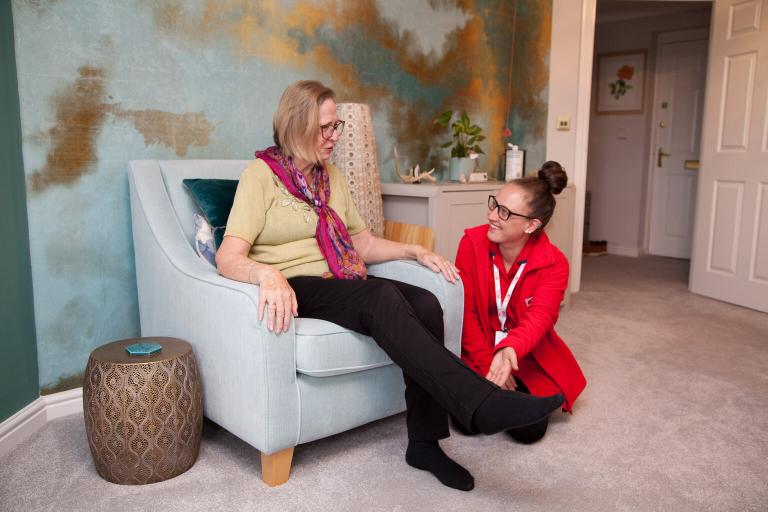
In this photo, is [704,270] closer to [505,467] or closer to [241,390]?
[505,467]

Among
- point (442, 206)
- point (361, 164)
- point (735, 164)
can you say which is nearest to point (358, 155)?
point (361, 164)

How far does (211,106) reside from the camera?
252 centimetres

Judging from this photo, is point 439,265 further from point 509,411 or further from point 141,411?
point 141,411

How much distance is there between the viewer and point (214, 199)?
214 cm

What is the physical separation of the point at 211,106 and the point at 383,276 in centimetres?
98

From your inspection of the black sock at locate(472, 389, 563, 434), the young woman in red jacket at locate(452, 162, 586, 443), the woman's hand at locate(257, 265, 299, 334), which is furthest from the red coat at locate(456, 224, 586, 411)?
the woman's hand at locate(257, 265, 299, 334)

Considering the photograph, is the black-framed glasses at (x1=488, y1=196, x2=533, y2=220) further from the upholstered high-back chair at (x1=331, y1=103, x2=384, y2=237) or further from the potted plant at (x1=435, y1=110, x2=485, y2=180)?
the potted plant at (x1=435, y1=110, x2=485, y2=180)

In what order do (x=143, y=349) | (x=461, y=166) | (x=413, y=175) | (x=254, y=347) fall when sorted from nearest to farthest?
1. (x=254, y=347)
2. (x=143, y=349)
3. (x=413, y=175)
4. (x=461, y=166)

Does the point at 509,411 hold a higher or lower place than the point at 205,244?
lower

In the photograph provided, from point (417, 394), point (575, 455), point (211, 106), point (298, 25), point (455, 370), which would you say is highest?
point (298, 25)

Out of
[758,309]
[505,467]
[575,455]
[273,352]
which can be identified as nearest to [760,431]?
[575,455]

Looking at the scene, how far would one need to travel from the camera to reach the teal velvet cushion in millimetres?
2113

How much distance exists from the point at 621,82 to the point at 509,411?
5.29m

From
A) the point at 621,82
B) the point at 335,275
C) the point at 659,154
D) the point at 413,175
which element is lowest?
the point at 335,275
